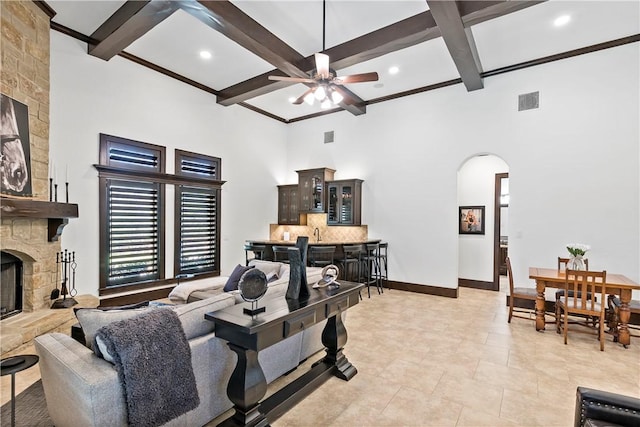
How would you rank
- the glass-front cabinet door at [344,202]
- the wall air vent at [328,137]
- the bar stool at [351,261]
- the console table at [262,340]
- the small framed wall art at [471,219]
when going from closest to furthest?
1. the console table at [262,340]
2. the bar stool at [351,261]
3. the small framed wall art at [471,219]
4. the glass-front cabinet door at [344,202]
5. the wall air vent at [328,137]

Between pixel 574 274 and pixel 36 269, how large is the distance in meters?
6.42

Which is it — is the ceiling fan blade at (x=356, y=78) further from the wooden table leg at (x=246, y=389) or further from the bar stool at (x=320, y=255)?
the wooden table leg at (x=246, y=389)

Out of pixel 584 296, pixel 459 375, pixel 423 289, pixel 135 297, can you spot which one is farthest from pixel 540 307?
pixel 135 297

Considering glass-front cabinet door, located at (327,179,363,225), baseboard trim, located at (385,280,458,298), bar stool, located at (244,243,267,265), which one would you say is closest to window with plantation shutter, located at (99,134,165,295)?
bar stool, located at (244,243,267,265)

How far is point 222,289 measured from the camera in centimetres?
390

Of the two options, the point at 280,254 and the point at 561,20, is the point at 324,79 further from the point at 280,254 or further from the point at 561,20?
the point at 280,254

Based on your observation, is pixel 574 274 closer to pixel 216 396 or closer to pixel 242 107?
pixel 216 396

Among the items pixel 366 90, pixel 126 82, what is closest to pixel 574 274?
pixel 366 90

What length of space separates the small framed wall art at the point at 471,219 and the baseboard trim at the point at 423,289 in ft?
5.50

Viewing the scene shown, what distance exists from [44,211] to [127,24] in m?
2.48

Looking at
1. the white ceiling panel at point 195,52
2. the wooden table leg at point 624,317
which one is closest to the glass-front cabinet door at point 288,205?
the white ceiling panel at point 195,52

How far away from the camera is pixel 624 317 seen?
3643 millimetres

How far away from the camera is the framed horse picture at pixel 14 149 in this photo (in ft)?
10.7

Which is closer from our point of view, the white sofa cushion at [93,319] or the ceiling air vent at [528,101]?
the white sofa cushion at [93,319]
